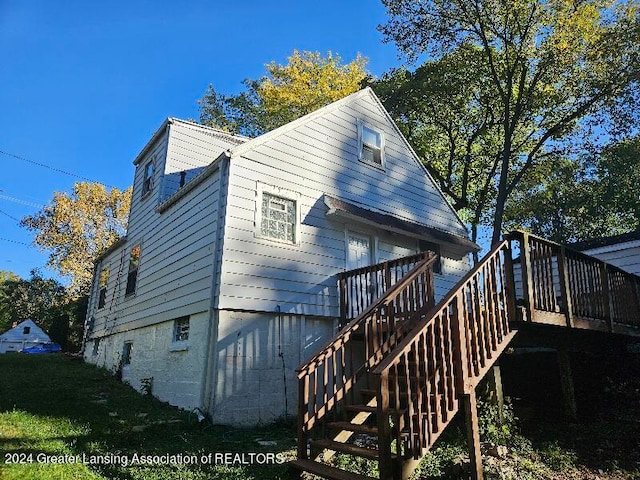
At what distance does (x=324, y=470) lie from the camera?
14.2 ft

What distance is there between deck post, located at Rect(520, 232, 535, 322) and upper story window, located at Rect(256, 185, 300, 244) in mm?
4570

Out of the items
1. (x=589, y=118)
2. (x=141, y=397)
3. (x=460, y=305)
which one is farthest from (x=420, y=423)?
(x=589, y=118)

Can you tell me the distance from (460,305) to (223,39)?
1078 centimetres

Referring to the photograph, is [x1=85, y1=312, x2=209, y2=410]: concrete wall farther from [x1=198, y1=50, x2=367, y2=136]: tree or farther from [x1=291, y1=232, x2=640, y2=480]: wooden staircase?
[x1=198, y1=50, x2=367, y2=136]: tree

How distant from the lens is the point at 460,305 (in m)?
5.04

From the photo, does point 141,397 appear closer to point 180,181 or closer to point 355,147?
point 180,181

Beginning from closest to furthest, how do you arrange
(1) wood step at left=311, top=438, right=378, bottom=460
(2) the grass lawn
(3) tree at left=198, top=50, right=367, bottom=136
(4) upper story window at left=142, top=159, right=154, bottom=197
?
(1) wood step at left=311, top=438, right=378, bottom=460 < (2) the grass lawn < (4) upper story window at left=142, top=159, right=154, bottom=197 < (3) tree at left=198, top=50, right=367, bottom=136

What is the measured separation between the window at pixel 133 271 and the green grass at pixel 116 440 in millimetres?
3713

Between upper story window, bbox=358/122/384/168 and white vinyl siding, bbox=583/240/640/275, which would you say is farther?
white vinyl siding, bbox=583/240/640/275

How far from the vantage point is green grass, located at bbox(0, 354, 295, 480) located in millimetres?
4625

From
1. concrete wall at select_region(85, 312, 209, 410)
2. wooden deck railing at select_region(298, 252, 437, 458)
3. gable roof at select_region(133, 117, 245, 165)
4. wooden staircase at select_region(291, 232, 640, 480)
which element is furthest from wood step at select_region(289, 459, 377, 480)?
gable roof at select_region(133, 117, 245, 165)

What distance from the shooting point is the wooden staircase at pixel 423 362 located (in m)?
4.22

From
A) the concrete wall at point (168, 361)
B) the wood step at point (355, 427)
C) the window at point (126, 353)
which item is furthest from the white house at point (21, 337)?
the wood step at point (355, 427)

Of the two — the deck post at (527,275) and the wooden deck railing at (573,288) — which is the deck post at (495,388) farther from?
the deck post at (527,275)
